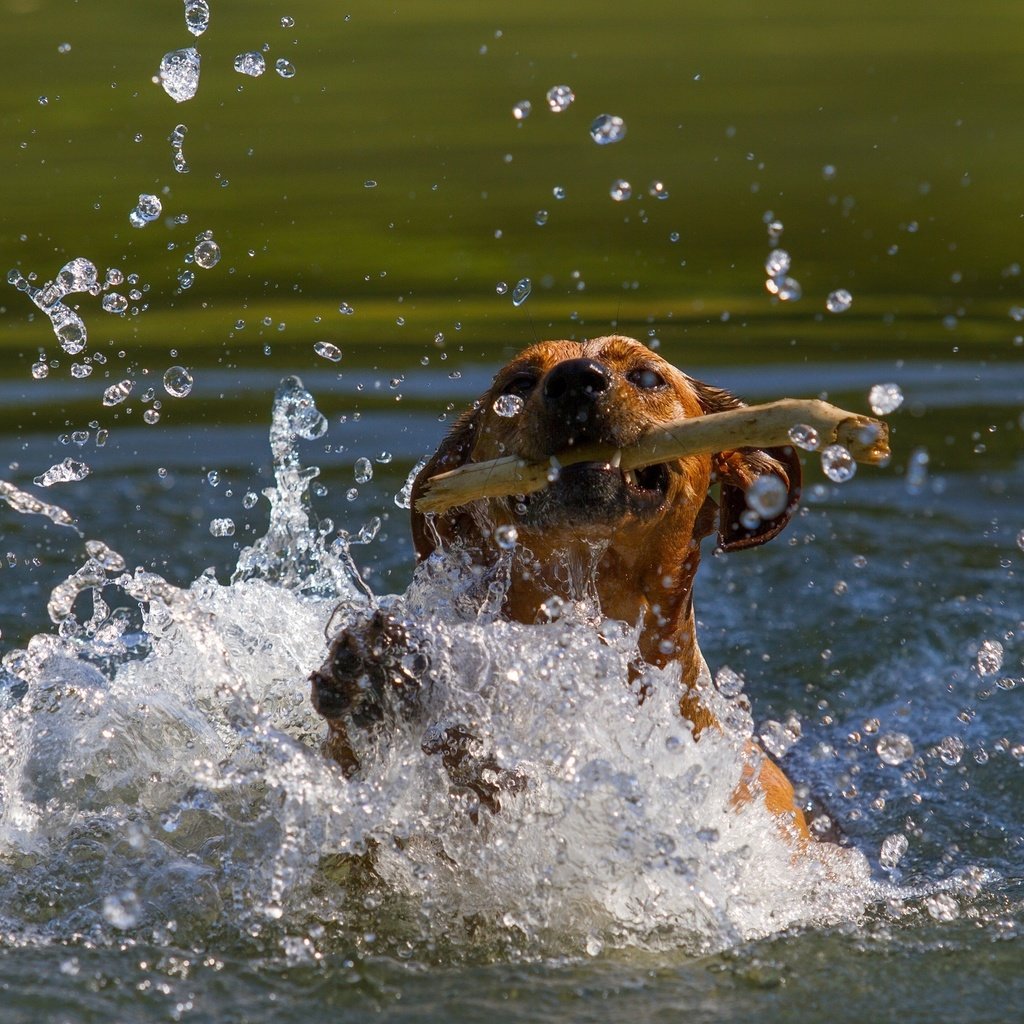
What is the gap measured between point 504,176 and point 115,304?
2345 millimetres

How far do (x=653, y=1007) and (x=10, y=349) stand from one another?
5932mm

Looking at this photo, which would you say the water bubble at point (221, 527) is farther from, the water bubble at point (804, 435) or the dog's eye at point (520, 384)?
the water bubble at point (804, 435)

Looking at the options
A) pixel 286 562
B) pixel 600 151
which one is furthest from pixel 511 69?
pixel 286 562

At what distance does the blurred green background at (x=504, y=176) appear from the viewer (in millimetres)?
8336

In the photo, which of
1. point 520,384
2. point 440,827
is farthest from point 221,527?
point 440,827

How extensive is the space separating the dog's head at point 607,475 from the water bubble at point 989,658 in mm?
1749

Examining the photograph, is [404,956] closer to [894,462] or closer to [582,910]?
[582,910]

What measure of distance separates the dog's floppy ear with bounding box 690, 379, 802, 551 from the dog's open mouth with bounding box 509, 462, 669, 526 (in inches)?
16.3

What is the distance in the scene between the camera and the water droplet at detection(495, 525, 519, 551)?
3.60 meters

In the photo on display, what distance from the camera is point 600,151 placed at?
31.8ft

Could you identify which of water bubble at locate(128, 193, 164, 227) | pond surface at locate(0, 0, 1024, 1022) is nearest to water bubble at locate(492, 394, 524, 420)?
pond surface at locate(0, 0, 1024, 1022)

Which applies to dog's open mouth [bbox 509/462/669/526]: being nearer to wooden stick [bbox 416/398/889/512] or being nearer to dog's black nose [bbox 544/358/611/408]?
→ wooden stick [bbox 416/398/889/512]

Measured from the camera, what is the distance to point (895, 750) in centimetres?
471

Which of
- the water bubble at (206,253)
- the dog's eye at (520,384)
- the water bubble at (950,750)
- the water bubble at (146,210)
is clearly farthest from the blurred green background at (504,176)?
the dog's eye at (520,384)
